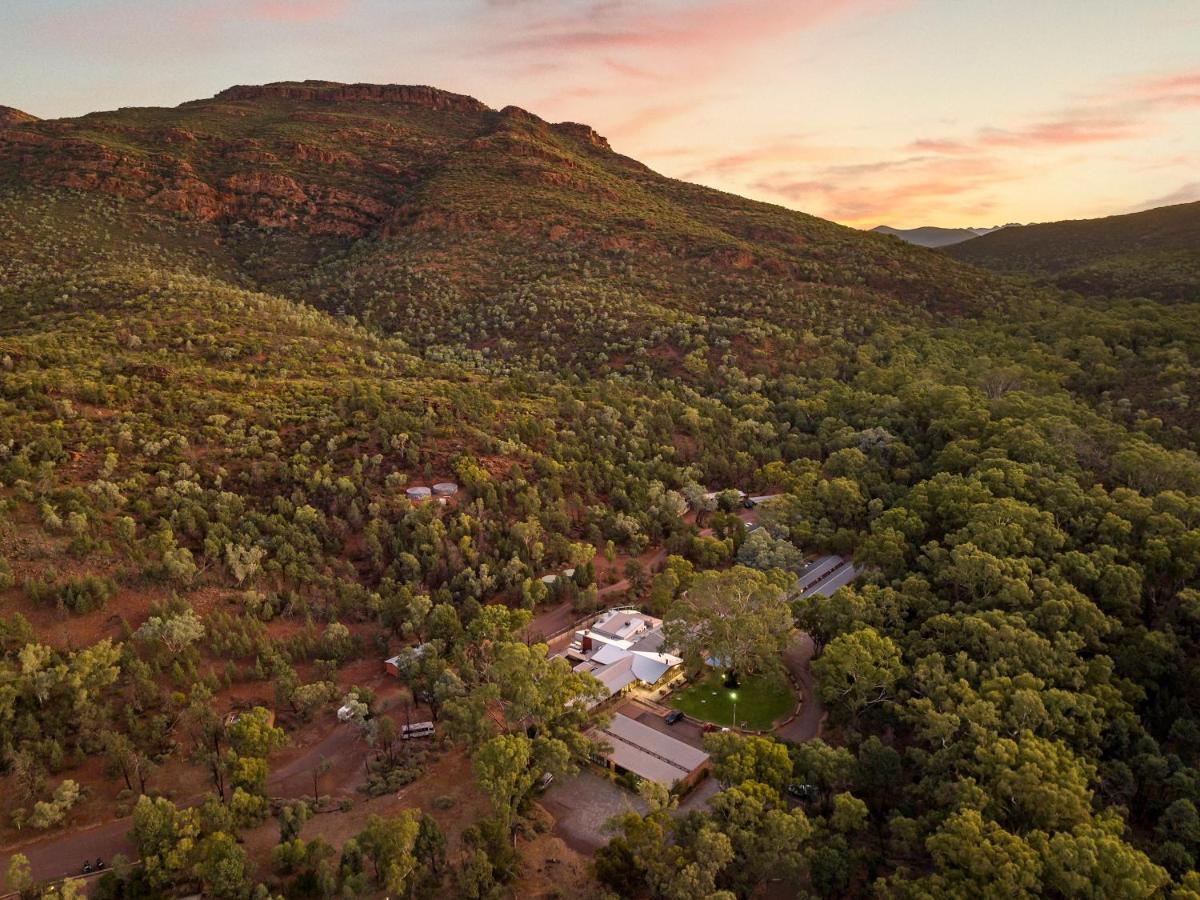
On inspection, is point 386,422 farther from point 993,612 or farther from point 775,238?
point 775,238

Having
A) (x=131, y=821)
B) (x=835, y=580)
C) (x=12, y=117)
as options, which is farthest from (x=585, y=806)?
(x=12, y=117)

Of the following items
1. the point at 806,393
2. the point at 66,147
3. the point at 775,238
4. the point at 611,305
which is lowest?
the point at 806,393

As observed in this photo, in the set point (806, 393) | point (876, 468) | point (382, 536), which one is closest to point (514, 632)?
point (382, 536)

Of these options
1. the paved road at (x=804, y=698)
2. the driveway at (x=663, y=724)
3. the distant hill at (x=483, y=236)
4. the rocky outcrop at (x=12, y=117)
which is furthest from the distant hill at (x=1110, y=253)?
the rocky outcrop at (x=12, y=117)

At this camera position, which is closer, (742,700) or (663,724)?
(663,724)

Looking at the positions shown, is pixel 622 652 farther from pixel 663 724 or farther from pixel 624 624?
pixel 663 724

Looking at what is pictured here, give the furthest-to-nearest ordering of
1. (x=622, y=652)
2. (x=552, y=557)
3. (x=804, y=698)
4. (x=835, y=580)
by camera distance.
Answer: (x=552, y=557) < (x=835, y=580) < (x=622, y=652) < (x=804, y=698)

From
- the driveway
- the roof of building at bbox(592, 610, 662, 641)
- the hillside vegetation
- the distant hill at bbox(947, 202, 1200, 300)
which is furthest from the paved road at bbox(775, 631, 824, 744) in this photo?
the distant hill at bbox(947, 202, 1200, 300)
